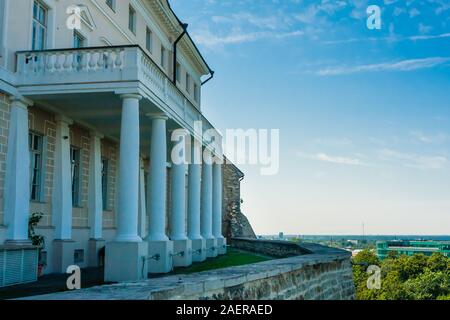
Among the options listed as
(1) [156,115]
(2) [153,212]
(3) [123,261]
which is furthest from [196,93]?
(3) [123,261]

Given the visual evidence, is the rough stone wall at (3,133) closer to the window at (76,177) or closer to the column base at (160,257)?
the window at (76,177)

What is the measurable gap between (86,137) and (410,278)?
6929 cm

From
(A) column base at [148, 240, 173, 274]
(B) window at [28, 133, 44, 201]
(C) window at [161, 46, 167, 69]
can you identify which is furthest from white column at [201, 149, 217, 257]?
(B) window at [28, 133, 44, 201]

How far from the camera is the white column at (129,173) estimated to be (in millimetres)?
12656

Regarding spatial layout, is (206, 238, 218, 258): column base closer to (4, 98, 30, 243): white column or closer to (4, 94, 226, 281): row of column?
(4, 94, 226, 281): row of column

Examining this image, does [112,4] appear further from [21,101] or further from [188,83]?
[188,83]

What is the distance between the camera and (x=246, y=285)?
7523 mm

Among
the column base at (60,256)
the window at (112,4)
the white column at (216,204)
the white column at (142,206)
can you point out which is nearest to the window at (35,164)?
the column base at (60,256)

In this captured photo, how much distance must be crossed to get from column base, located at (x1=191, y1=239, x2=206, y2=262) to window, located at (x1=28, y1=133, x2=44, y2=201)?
724cm

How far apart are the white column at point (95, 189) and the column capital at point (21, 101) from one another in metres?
4.31

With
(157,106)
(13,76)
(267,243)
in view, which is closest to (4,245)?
(13,76)

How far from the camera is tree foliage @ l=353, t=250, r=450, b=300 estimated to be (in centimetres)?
6350

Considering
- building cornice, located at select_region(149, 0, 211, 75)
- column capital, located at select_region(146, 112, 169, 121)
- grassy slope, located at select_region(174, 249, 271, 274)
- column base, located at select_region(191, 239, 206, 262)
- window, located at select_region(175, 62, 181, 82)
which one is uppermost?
building cornice, located at select_region(149, 0, 211, 75)
